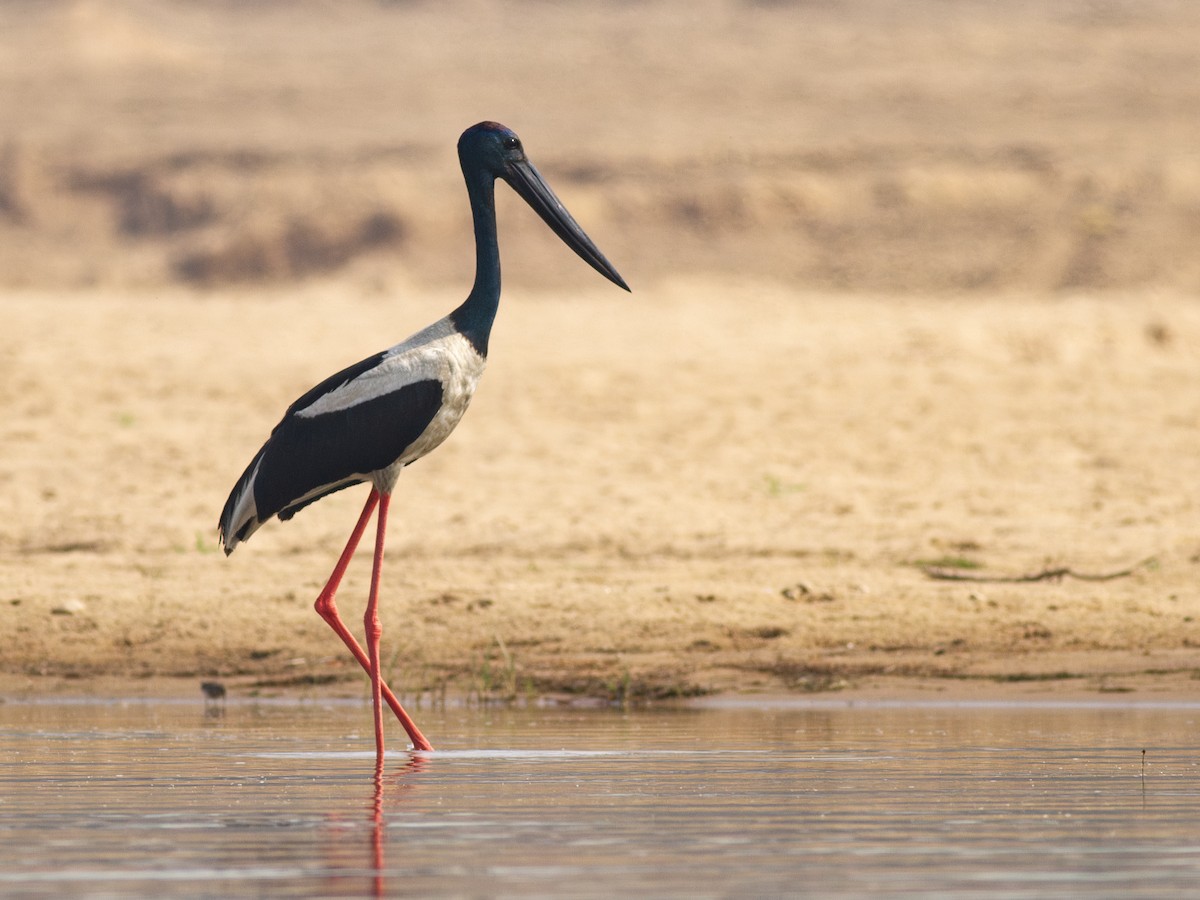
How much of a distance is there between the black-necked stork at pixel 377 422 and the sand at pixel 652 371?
133 centimetres

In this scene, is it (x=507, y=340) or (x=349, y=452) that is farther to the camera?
(x=507, y=340)

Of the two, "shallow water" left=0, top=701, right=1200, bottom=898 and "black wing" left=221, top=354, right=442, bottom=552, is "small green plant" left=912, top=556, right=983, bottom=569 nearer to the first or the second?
"shallow water" left=0, top=701, right=1200, bottom=898

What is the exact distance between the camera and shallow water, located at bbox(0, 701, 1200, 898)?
4359 millimetres

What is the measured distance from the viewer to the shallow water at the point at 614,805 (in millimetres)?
4359

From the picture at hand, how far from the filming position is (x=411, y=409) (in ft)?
24.3

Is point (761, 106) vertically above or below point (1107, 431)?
above

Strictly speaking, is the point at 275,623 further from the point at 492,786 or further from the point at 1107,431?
the point at 1107,431

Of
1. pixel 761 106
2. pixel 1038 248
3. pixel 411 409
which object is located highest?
pixel 761 106

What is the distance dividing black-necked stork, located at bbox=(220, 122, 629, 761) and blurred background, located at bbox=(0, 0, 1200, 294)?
15.0m

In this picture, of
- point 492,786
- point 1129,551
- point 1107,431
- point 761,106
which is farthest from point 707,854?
point 761,106

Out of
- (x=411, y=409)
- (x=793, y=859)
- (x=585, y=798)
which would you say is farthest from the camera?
(x=411, y=409)

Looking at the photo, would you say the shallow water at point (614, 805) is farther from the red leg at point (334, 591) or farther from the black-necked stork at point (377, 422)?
the black-necked stork at point (377, 422)

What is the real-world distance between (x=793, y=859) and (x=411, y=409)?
3139 mm

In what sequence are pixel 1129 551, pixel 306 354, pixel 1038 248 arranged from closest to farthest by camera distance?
pixel 1129 551
pixel 306 354
pixel 1038 248
